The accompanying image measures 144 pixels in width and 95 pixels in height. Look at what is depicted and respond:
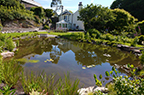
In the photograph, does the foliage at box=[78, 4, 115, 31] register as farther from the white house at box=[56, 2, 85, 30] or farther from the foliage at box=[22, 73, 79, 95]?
the foliage at box=[22, 73, 79, 95]

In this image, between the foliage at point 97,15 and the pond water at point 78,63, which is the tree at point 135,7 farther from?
the pond water at point 78,63

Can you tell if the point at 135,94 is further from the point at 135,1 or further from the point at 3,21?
the point at 135,1

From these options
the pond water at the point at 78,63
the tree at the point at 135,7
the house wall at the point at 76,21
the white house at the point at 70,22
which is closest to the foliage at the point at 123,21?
the pond water at the point at 78,63

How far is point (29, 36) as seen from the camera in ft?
48.7

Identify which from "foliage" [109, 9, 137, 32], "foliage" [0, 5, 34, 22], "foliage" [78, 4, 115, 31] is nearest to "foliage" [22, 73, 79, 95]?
"foliage" [78, 4, 115, 31]

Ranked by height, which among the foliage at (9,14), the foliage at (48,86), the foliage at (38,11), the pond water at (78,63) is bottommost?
the pond water at (78,63)

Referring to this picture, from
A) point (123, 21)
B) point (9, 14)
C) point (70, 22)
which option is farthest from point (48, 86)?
point (70, 22)

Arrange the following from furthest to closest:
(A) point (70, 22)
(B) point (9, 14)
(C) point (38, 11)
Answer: (A) point (70, 22) < (C) point (38, 11) < (B) point (9, 14)

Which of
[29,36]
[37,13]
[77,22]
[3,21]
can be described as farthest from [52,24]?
[29,36]

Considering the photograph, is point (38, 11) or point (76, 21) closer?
point (38, 11)

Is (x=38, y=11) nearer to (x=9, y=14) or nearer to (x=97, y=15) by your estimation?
(x=9, y=14)

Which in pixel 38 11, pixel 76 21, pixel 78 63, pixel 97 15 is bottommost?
pixel 78 63

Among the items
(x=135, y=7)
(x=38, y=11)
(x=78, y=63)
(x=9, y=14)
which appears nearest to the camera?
(x=78, y=63)

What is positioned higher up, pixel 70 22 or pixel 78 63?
pixel 70 22
